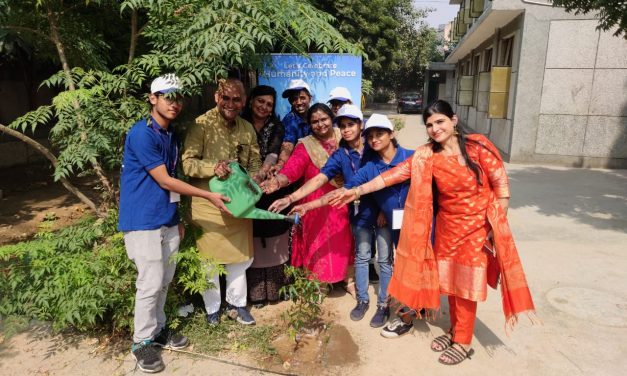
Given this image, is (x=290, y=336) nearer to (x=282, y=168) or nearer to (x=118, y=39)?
(x=282, y=168)

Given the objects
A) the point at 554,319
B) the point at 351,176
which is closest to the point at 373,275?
the point at 351,176

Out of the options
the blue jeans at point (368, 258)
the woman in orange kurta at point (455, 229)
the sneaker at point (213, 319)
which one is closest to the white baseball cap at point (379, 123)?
the woman in orange kurta at point (455, 229)

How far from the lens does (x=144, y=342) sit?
2727 mm

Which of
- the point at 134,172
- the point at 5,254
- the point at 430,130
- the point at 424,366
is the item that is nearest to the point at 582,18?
the point at 430,130

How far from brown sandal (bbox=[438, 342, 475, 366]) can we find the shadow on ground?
379cm

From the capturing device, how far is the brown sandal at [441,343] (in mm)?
2992

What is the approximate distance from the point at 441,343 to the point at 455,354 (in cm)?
17

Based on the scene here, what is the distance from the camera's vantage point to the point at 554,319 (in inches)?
134

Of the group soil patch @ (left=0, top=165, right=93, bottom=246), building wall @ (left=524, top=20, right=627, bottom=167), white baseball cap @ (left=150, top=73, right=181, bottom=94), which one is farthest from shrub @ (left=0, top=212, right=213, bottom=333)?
building wall @ (left=524, top=20, right=627, bottom=167)

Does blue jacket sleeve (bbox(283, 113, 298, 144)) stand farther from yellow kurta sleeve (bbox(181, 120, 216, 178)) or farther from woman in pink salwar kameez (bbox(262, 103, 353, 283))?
yellow kurta sleeve (bbox(181, 120, 216, 178))

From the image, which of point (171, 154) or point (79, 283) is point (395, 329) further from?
point (79, 283)

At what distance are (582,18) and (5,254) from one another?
10208 mm

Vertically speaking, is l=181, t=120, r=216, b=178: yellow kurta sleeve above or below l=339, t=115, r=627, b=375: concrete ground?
above

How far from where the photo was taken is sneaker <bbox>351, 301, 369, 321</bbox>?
341 cm
